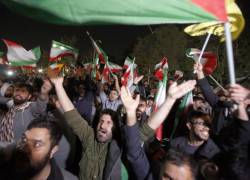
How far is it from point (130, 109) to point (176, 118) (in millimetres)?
2569

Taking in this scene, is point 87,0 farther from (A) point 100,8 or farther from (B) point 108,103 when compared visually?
(B) point 108,103

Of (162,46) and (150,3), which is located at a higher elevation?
(162,46)

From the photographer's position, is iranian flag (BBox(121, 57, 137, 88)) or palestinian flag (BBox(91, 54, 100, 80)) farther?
palestinian flag (BBox(91, 54, 100, 80))

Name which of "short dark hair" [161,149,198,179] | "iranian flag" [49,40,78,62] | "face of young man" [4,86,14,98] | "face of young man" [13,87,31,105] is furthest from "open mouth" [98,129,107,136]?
"face of young man" [4,86,14,98]

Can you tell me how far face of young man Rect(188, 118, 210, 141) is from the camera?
386cm

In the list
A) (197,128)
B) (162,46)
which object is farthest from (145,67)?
(197,128)

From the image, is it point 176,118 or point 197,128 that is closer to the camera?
point 197,128

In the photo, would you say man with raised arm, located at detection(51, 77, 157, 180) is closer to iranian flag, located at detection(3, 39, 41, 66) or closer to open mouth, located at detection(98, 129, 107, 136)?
open mouth, located at detection(98, 129, 107, 136)

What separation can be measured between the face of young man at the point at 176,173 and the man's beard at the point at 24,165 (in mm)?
918

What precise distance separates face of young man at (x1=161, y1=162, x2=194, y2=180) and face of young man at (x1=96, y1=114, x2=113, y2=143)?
89cm

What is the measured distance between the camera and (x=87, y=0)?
2762mm

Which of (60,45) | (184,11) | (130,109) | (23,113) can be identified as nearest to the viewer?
(184,11)

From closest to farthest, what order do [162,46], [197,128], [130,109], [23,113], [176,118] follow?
[130,109], [197,128], [23,113], [176,118], [162,46]

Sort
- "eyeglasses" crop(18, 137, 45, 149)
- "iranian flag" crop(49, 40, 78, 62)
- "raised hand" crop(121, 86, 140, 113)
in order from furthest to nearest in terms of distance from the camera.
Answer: "iranian flag" crop(49, 40, 78, 62), "raised hand" crop(121, 86, 140, 113), "eyeglasses" crop(18, 137, 45, 149)
